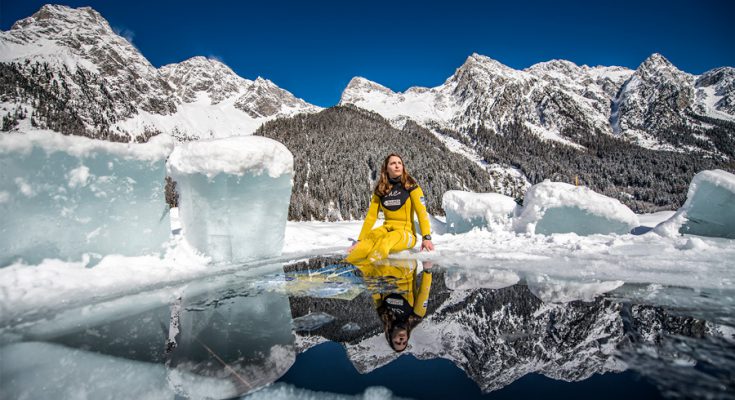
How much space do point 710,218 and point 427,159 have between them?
83.7 meters

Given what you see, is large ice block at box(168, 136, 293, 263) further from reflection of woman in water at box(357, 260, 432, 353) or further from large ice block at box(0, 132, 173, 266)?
reflection of woman in water at box(357, 260, 432, 353)

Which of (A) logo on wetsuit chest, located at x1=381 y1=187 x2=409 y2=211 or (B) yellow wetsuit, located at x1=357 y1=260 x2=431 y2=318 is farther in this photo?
(A) logo on wetsuit chest, located at x1=381 y1=187 x2=409 y2=211

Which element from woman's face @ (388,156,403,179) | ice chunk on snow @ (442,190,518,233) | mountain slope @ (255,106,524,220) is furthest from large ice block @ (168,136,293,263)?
mountain slope @ (255,106,524,220)

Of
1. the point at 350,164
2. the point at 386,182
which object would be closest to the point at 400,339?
the point at 386,182

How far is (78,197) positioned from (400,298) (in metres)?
4.54

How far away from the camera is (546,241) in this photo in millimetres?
7617

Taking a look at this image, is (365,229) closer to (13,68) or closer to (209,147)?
(209,147)

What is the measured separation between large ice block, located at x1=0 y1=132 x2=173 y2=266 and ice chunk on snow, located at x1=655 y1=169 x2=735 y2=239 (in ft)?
35.2

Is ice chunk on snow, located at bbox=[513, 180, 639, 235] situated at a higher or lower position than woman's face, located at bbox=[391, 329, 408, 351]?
higher

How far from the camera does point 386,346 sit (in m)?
Answer: 2.09

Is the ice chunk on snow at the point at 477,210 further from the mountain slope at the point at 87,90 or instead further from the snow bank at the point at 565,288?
the mountain slope at the point at 87,90

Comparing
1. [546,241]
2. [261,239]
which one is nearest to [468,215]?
[546,241]

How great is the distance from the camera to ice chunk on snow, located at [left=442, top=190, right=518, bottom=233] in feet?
38.0

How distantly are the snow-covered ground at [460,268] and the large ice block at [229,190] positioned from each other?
0.46 m
